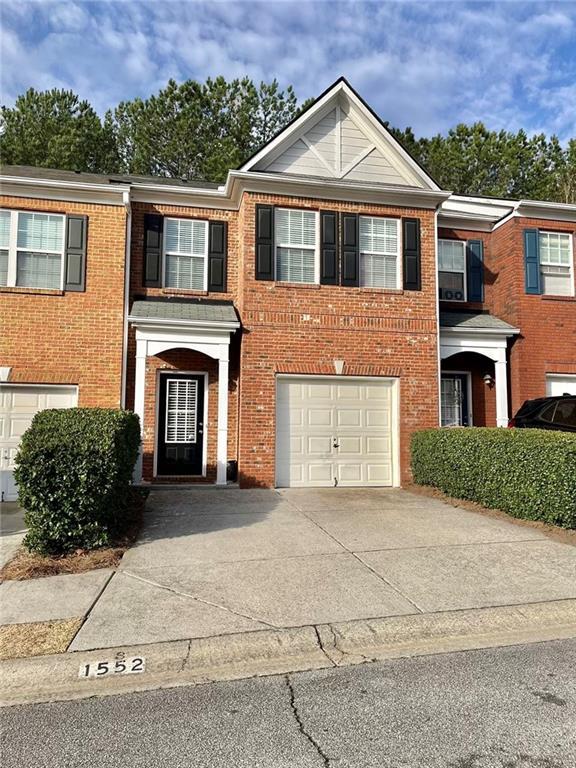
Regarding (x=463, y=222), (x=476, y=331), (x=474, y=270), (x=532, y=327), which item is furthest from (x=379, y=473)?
(x=463, y=222)

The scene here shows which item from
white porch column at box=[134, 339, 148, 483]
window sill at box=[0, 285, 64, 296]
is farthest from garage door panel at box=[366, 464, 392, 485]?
window sill at box=[0, 285, 64, 296]

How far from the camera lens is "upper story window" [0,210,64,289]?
11109 millimetres

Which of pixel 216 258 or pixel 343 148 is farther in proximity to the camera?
pixel 216 258

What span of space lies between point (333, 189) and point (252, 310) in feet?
10.2

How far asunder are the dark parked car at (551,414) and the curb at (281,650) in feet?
18.6

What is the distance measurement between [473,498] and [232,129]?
21807 millimetres

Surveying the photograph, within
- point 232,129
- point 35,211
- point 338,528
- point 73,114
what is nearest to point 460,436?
point 338,528

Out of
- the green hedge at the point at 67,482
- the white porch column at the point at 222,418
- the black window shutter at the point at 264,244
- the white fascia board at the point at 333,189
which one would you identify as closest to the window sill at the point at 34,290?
the white porch column at the point at 222,418

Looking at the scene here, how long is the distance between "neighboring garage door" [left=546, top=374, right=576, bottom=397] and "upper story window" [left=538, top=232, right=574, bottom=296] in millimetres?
2037

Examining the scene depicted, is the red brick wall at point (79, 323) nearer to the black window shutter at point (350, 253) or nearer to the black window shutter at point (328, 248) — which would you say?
the black window shutter at point (328, 248)

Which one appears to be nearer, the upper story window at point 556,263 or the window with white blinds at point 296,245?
the window with white blinds at point 296,245

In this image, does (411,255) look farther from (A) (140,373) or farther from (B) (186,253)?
(A) (140,373)

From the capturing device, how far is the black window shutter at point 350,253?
37.8 feet

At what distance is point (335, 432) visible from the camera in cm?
1141
